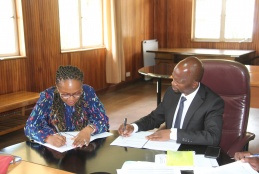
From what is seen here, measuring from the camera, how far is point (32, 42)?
13.7ft

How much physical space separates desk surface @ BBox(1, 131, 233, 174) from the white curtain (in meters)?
4.25

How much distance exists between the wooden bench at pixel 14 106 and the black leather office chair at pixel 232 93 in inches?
94.3

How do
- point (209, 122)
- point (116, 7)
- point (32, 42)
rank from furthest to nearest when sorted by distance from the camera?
point (116, 7) < point (32, 42) < point (209, 122)

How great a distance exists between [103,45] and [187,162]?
4.75 meters

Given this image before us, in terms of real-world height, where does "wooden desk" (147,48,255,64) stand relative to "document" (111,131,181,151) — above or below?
above

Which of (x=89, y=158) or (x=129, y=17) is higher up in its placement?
(x=129, y=17)

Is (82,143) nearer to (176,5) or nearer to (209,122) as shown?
(209,122)

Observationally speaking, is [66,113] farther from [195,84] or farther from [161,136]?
[195,84]

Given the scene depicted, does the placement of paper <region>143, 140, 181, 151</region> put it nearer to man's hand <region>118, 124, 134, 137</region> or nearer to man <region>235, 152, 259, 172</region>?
man's hand <region>118, 124, 134, 137</region>

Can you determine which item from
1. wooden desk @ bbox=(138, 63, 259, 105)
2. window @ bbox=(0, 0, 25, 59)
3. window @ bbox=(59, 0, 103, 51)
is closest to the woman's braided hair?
wooden desk @ bbox=(138, 63, 259, 105)

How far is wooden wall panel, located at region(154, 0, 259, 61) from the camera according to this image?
23.0ft

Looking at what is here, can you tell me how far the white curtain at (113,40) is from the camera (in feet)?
18.3

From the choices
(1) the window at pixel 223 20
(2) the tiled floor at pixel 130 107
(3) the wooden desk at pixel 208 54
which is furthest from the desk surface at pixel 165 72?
(1) the window at pixel 223 20

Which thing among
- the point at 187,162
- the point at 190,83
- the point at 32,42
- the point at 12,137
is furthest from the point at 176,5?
the point at 187,162
